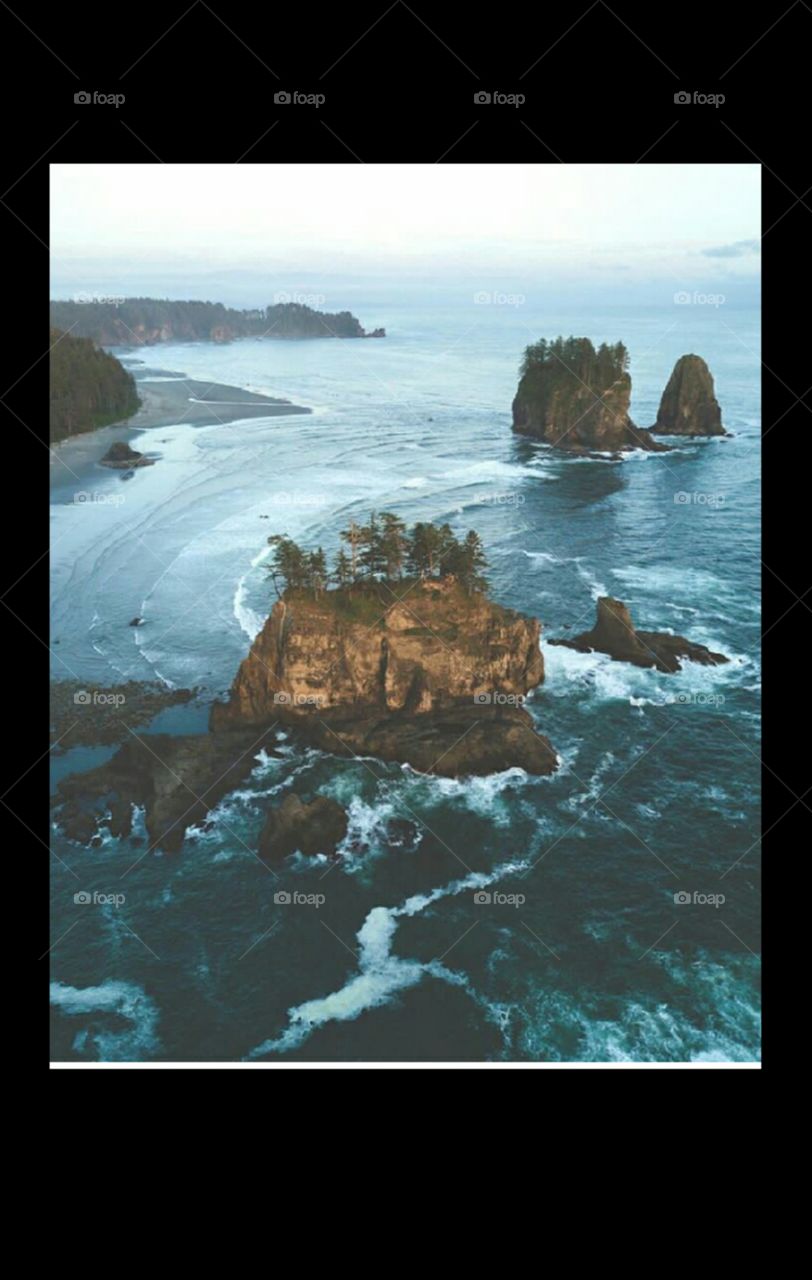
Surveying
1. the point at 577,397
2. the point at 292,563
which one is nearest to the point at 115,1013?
the point at 292,563

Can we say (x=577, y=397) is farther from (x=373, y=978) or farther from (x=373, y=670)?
(x=373, y=978)

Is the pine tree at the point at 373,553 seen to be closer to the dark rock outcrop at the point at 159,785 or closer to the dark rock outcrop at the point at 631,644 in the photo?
the dark rock outcrop at the point at 159,785

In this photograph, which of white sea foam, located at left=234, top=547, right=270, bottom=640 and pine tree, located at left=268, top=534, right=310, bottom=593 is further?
white sea foam, located at left=234, top=547, right=270, bottom=640

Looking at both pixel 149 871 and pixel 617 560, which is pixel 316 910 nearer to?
pixel 149 871

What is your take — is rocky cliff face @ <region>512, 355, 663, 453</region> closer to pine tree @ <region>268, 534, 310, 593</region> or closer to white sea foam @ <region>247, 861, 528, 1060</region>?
pine tree @ <region>268, 534, 310, 593</region>

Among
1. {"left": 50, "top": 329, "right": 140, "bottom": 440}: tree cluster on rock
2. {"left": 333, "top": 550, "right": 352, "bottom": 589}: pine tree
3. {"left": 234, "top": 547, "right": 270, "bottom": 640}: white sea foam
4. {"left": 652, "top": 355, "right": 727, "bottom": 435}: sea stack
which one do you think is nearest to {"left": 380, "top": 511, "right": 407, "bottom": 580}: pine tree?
{"left": 333, "top": 550, "right": 352, "bottom": 589}: pine tree
